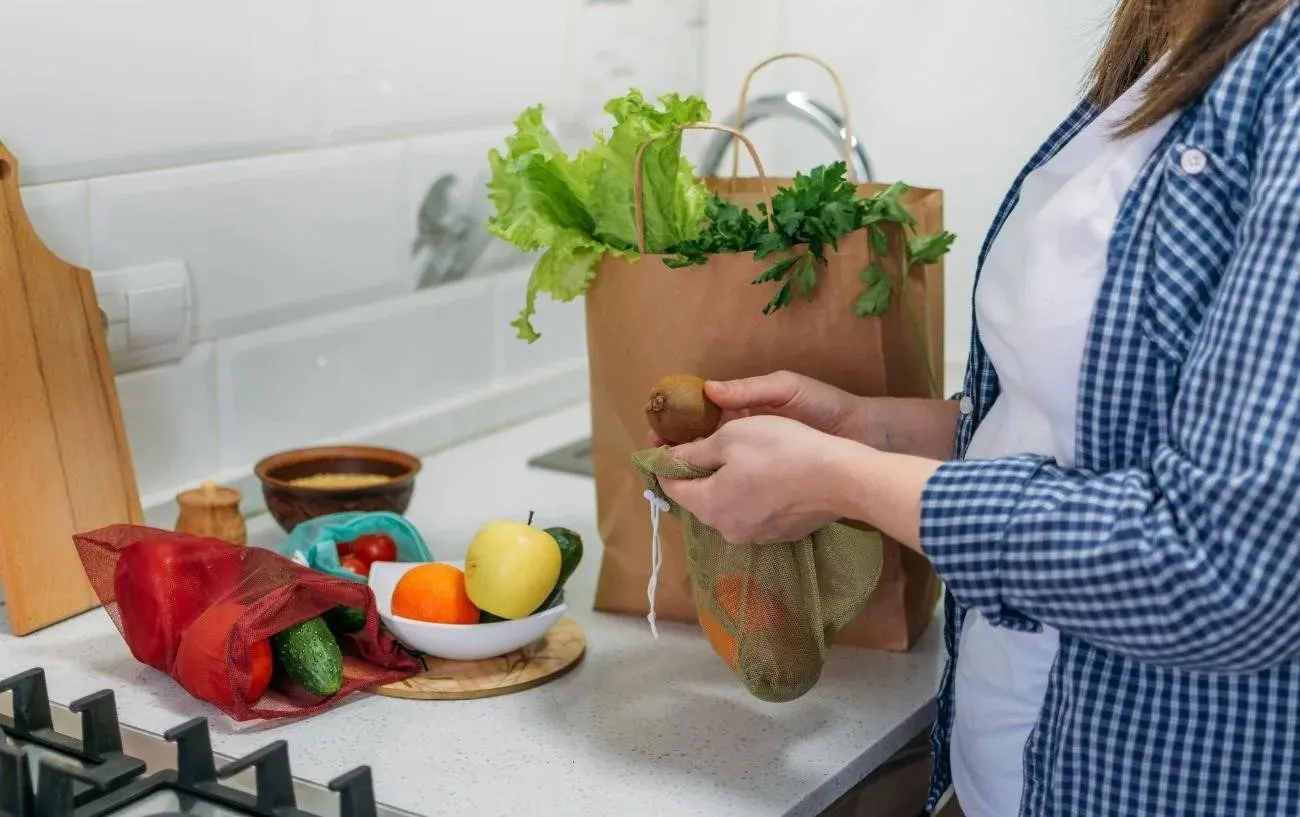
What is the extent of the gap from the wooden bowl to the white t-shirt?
54 cm

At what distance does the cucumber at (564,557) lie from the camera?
1.17 meters

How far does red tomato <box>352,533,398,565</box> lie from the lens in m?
1.24

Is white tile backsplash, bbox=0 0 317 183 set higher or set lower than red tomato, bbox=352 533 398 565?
higher

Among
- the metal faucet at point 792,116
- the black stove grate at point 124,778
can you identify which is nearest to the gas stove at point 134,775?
the black stove grate at point 124,778

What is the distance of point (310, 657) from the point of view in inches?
41.9

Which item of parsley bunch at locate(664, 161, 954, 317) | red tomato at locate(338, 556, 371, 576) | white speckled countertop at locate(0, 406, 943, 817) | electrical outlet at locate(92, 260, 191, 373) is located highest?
parsley bunch at locate(664, 161, 954, 317)

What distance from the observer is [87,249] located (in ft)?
4.22

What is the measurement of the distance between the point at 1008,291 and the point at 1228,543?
262 mm

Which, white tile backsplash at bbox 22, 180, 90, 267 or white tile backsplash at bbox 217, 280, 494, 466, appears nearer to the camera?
white tile backsplash at bbox 22, 180, 90, 267

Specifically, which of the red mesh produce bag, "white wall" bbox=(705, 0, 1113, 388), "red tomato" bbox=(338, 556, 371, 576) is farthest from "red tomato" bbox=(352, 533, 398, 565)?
"white wall" bbox=(705, 0, 1113, 388)

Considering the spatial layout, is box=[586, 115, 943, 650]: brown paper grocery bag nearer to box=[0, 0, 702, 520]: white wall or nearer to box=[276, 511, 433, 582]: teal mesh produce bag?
box=[276, 511, 433, 582]: teal mesh produce bag

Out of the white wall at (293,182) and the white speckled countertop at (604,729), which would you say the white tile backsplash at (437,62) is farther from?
the white speckled countertop at (604,729)

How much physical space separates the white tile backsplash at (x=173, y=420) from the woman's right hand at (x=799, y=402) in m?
0.50

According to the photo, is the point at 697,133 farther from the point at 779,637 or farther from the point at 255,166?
the point at 779,637
